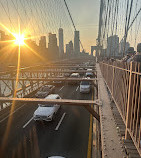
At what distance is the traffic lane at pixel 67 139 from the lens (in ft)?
23.0

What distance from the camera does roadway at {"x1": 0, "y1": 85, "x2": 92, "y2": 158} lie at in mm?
7062

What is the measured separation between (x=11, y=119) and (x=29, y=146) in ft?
15.3

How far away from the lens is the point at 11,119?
11.2 meters

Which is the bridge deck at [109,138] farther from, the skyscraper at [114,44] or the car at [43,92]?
the skyscraper at [114,44]

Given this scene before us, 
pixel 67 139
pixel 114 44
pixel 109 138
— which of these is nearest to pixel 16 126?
pixel 67 139

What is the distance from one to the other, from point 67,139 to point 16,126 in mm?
4473

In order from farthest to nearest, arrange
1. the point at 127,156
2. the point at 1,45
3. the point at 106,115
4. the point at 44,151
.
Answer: the point at 1,45 < the point at 44,151 < the point at 106,115 < the point at 127,156

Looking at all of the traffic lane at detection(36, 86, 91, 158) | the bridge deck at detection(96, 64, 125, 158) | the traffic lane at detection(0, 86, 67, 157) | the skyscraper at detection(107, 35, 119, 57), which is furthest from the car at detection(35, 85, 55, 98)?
the bridge deck at detection(96, 64, 125, 158)

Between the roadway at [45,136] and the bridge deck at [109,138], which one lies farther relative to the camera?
the roadway at [45,136]

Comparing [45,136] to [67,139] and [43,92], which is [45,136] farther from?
[43,92]

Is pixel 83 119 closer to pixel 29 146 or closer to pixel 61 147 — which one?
pixel 61 147

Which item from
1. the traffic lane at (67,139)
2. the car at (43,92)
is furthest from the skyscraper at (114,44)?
the traffic lane at (67,139)

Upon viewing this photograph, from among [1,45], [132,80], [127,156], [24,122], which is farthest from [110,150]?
[1,45]

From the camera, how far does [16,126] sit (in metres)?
10.1
